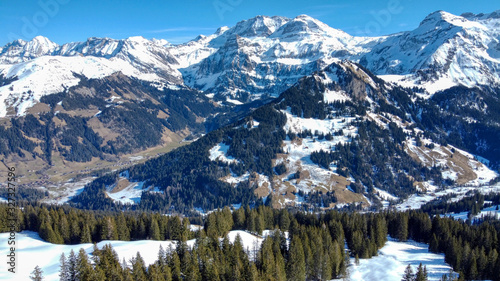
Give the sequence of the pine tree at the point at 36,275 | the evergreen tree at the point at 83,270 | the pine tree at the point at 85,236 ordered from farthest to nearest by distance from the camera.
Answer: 1. the pine tree at the point at 85,236
2. the pine tree at the point at 36,275
3. the evergreen tree at the point at 83,270

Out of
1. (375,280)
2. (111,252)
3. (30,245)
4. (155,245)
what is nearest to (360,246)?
(375,280)

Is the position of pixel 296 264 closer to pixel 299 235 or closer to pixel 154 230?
pixel 299 235

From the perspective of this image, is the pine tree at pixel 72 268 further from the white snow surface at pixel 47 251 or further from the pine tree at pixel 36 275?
the pine tree at pixel 36 275

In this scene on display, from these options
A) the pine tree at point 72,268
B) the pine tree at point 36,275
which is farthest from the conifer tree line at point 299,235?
the pine tree at point 36,275

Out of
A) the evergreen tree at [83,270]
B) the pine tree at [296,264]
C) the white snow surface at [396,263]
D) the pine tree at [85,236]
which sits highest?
the pine tree at [85,236]

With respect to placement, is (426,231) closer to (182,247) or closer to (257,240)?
(257,240)

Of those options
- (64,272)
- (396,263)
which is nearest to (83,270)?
(64,272)
